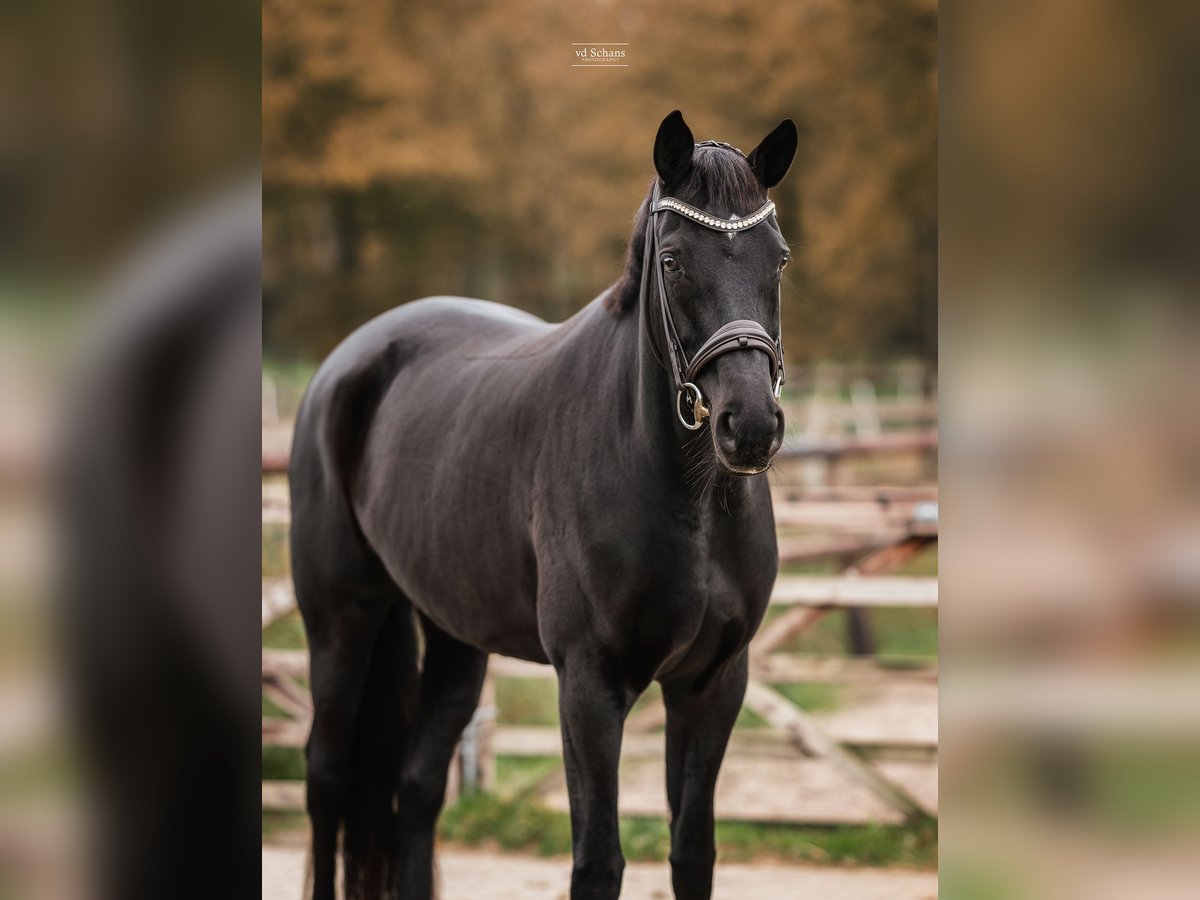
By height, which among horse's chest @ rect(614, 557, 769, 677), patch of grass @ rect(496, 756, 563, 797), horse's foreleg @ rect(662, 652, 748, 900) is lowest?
patch of grass @ rect(496, 756, 563, 797)

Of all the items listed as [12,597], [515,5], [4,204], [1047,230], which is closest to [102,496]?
[12,597]

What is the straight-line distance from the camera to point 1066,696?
4.00ft

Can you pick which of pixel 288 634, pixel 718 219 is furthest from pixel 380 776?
pixel 288 634

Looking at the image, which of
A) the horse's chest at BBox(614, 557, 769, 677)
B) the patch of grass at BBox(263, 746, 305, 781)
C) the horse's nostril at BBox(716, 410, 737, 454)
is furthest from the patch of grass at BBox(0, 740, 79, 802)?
the patch of grass at BBox(263, 746, 305, 781)

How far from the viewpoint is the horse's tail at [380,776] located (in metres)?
3.16

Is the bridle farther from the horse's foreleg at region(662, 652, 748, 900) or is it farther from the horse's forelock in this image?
the horse's foreleg at region(662, 652, 748, 900)

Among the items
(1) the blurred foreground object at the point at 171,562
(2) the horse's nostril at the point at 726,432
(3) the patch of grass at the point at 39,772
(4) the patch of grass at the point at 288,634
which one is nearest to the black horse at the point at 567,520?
(2) the horse's nostril at the point at 726,432

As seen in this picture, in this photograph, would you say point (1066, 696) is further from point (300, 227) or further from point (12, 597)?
point (300, 227)

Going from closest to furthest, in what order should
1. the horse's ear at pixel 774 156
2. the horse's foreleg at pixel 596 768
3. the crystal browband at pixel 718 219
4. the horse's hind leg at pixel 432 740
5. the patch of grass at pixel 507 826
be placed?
the crystal browband at pixel 718 219 < the horse's ear at pixel 774 156 < the horse's foreleg at pixel 596 768 < the horse's hind leg at pixel 432 740 < the patch of grass at pixel 507 826

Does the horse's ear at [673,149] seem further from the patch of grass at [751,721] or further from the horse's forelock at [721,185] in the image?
the patch of grass at [751,721]

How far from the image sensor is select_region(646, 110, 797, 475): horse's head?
5.86 feet

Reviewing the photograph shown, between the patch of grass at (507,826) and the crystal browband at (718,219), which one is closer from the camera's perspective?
the crystal browband at (718,219)

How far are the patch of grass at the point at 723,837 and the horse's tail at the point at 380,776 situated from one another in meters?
1.40

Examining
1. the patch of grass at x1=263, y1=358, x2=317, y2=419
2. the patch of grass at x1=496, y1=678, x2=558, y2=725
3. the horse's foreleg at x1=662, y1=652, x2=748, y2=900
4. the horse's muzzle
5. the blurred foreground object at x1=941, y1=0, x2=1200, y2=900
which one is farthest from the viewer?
the patch of grass at x1=496, y1=678, x2=558, y2=725
